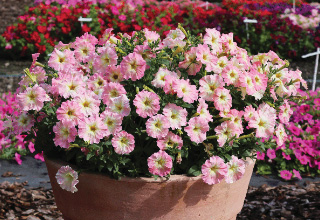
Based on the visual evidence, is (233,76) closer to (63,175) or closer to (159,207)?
(159,207)

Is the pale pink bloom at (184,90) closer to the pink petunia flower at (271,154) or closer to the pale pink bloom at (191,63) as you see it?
the pale pink bloom at (191,63)

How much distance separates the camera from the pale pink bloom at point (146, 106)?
1767 mm

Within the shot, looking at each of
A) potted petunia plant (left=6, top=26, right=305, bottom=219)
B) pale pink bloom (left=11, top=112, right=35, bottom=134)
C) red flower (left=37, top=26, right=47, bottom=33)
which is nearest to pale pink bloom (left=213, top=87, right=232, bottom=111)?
potted petunia plant (left=6, top=26, right=305, bottom=219)

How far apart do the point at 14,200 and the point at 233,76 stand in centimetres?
202

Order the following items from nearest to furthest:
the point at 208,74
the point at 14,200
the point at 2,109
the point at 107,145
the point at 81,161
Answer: the point at 107,145
the point at 81,161
the point at 208,74
the point at 14,200
the point at 2,109

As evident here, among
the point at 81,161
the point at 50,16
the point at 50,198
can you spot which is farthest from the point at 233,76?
the point at 50,16

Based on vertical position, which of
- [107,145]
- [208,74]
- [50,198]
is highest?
[208,74]

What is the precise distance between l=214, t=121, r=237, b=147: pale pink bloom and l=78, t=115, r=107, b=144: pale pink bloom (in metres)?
0.46

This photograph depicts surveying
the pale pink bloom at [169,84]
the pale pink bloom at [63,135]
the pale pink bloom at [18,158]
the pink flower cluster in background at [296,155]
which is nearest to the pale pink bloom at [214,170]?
the pale pink bloom at [169,84]

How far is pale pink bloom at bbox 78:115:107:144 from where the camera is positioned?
5.68 feet

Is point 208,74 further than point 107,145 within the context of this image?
Yes

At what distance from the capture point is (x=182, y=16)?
8359 millimetres

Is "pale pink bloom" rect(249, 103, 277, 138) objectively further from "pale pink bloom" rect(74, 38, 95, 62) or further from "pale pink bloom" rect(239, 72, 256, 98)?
"pale pink bloom" rect(74, 38, 95, 62)

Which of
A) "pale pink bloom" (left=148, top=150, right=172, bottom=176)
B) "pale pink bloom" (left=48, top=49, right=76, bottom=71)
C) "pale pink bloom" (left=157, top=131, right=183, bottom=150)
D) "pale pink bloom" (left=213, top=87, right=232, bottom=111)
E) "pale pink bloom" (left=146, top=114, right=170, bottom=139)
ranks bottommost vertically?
"pale pink bloom" (left=148, top=150, right=172, bottom=176)
